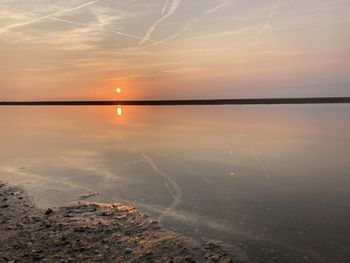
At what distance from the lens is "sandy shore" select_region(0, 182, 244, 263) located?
321 inches

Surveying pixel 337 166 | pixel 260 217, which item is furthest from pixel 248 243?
pixel 337 166

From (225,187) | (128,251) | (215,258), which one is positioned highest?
(128,251)

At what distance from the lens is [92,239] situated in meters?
9.16

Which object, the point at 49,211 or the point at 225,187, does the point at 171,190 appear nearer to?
the point at 225,187

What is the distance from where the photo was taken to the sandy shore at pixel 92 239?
321 inches

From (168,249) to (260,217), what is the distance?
411 centimetres

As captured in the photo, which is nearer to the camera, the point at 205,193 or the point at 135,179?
the point at 205,193

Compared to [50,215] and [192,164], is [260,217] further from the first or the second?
[192,164]

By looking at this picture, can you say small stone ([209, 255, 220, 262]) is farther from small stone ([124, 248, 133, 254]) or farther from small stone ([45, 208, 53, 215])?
small stone ([45, 208, 53, 215])

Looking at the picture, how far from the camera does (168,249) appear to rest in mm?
8719

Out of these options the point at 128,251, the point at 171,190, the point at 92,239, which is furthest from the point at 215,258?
the point at 171,190

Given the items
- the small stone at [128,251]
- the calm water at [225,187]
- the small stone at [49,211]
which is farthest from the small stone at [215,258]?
the small stone at [49,211]

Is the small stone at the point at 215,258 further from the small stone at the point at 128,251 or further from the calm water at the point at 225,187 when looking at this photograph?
the small stone at the point at 128,251

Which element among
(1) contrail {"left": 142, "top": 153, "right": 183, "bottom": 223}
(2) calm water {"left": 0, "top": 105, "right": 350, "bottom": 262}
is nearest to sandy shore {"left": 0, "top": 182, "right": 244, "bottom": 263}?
(2) calm water {"left": 0, "top": 105, "right": 350, "bottom": 262}
